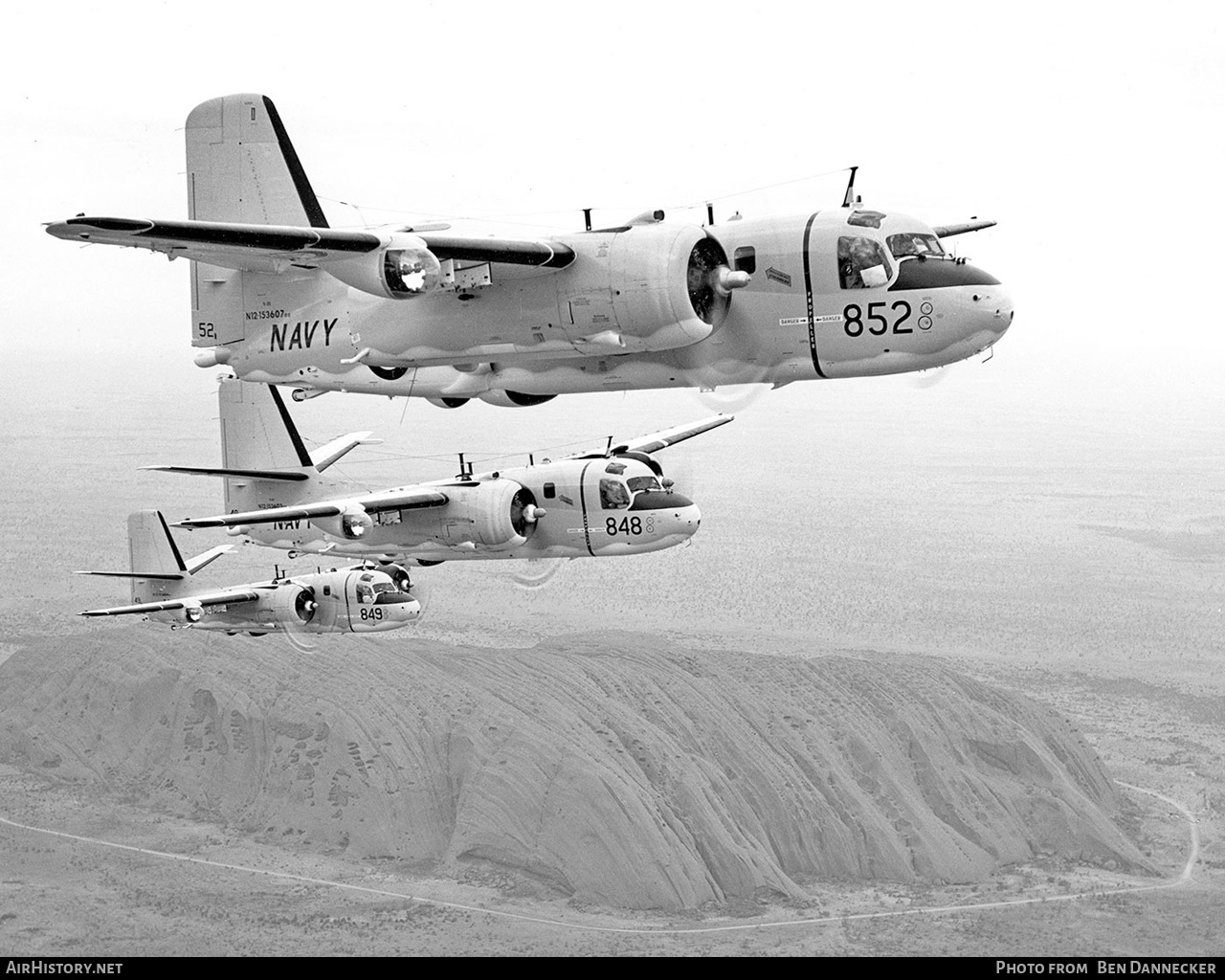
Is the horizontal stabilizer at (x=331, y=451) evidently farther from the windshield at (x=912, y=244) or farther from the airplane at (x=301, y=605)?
the windshield at (x=912, y=244)

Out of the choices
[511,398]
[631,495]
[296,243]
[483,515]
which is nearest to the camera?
[296,243]

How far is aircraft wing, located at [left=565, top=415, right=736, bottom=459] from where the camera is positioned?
210 ft

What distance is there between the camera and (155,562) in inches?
3214

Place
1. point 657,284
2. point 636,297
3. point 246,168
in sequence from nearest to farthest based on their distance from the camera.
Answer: point 657,284 < point 636,297 < point 246,168

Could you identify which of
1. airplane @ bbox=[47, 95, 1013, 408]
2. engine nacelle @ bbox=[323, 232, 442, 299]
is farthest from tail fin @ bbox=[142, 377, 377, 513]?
engine nacelle @ bbox=[323, 232, 442, 299]

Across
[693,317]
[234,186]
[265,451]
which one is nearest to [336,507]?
[234,186]

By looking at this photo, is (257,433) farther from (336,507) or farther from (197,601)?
(336,507)

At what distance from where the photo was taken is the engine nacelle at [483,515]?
59250 millimetres

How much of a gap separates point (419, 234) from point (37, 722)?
163ft

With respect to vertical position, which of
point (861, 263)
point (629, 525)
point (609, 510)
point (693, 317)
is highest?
point (861, 263)

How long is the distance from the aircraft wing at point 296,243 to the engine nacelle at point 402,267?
246 millimetres

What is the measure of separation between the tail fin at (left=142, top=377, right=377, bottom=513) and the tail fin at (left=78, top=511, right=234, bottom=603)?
6.79m

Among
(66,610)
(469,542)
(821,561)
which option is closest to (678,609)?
(821,561)

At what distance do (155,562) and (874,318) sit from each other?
5245 centimetres
